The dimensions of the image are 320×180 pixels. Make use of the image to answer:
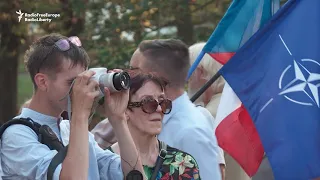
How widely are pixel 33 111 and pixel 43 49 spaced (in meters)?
0.28

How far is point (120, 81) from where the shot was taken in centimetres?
347

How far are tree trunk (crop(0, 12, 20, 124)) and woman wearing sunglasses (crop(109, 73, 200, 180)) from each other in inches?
230

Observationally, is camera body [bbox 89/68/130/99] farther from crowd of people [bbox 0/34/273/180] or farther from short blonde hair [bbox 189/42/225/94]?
short blonde hair [bbox 189/42/225/94]

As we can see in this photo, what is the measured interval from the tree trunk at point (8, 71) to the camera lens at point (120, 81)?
6.62 metres

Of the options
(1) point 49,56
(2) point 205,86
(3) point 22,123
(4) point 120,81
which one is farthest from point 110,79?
(2) point 205,86

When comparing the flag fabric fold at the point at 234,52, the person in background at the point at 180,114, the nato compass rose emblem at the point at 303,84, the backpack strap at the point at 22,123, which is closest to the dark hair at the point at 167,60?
the person in background at the point at 180,114

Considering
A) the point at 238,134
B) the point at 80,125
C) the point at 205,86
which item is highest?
the point at 80,125

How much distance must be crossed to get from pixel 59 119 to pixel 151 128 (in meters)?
0.78

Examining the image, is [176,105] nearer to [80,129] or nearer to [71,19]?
[80,129]

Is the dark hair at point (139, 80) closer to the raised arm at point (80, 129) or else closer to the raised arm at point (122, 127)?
the raised arm at point (122, 127)

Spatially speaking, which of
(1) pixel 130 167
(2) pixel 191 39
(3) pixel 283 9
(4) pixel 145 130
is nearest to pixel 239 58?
(3) pixel 283 9

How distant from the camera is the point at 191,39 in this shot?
1009 cm

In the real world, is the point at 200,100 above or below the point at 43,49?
below

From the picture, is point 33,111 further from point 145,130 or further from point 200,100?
point 200,100
